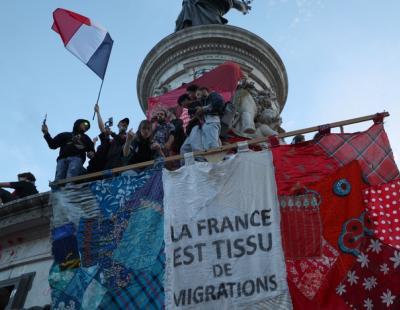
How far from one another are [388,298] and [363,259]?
0.44 metres

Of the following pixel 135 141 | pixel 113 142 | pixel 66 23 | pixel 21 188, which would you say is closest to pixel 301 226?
pixel 135 141

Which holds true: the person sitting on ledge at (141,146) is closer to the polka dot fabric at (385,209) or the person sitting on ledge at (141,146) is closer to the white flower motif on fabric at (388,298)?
the polka dot fabric at (385,209)

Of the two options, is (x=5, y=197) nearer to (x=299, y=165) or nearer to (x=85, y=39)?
(x=85, y=39)

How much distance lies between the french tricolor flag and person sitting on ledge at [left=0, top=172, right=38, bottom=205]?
7.79 feet

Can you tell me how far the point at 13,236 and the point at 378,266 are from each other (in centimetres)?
509

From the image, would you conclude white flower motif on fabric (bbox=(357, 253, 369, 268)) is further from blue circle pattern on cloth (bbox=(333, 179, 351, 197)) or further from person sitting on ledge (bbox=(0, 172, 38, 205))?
person sitting on ledge (bbox=(0, 172, 38, 205))

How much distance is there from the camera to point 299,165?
6.31 meters

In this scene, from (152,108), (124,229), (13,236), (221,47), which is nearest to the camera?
(124,229)

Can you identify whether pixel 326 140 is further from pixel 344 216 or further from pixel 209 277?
pixel 209 277

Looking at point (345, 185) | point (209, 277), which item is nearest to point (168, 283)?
point (209, 277)

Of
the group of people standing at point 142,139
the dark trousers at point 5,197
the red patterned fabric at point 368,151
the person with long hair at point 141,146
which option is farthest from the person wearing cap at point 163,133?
the dark trousers at point 5,197

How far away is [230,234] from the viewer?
578 centimetres

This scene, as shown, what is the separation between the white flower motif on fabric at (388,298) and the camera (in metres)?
5.09

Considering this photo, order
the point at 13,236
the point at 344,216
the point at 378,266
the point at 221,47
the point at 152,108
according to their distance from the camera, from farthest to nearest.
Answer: the point at 221,47 → the point at 152,108 → the point at 13,236 → the point at 344,216 → the point at 378,266
